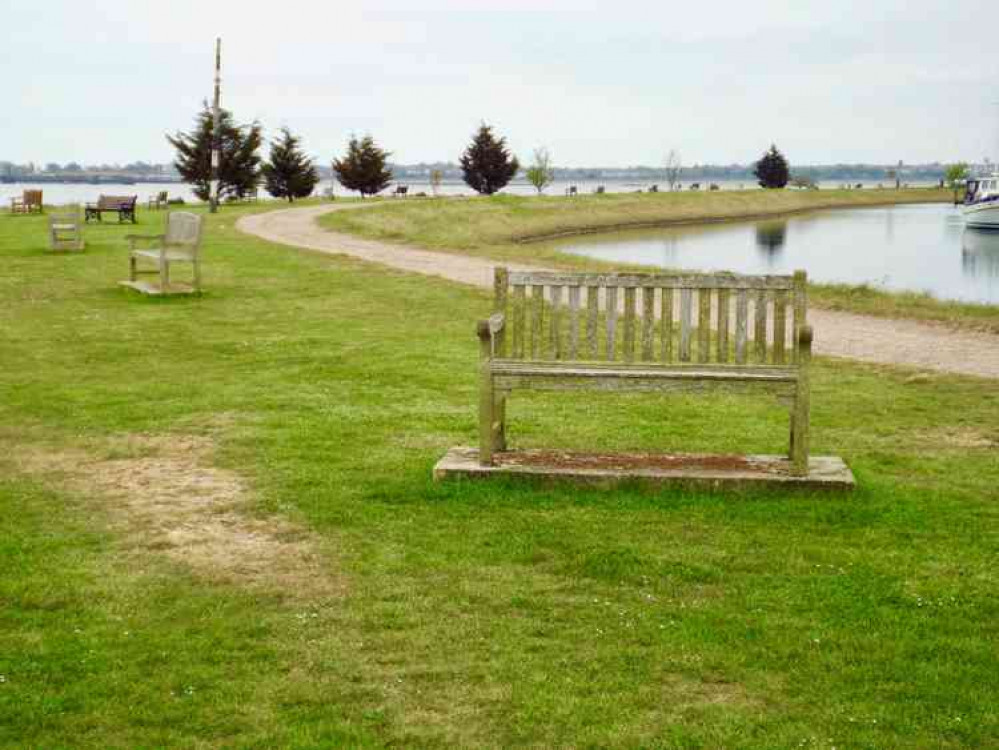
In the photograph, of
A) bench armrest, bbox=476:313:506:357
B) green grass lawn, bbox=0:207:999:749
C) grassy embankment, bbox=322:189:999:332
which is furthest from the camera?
grassy embankment, bbox=322:189:999:332

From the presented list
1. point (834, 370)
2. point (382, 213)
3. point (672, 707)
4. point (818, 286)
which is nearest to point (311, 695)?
point (672, 707)

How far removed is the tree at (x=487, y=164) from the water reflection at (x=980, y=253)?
84.5 feet

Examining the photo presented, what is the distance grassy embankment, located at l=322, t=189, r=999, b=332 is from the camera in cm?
1801

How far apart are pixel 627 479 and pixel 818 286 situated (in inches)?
593

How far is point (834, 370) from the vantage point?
11742 millimetres

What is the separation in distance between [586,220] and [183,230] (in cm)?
4865

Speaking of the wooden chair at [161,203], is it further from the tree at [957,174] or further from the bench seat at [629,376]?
the tree at [957,174]

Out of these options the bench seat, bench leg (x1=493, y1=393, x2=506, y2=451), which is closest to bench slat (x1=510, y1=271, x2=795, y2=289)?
the bench seat

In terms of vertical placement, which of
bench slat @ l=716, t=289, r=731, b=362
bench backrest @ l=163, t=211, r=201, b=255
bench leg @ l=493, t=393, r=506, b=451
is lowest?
bench leg @ l=493, t=393, r=506, b=451

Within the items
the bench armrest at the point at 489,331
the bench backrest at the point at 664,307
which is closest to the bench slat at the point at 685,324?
the bench backrest at the point at 664,307

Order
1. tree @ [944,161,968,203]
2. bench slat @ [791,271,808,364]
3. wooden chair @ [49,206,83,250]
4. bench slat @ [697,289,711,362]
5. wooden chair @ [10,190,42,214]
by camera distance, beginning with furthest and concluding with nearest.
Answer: tree @ [944,161,968,203]
wooden chair @ [10,190,42,214]
wooden chair @ [49,206,83,250]
bench slat @ [697,289,711,362]
bench slat @ [791,271,808,364]

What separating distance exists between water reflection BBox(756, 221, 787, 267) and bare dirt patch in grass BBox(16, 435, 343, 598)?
34333 millimetres

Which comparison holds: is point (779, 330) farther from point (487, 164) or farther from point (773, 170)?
point (773, 170)

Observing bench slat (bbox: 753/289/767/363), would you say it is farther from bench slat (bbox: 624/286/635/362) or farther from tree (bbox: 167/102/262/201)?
tree (bbox: 167/102/262/201)
